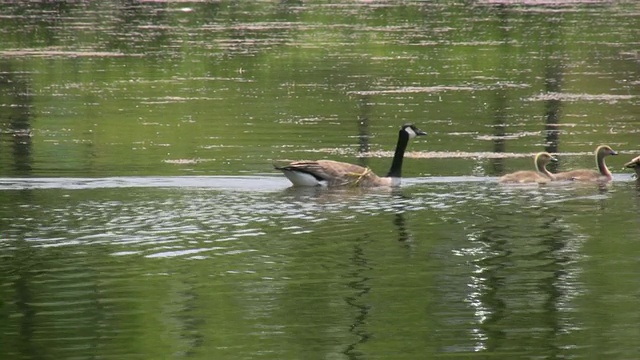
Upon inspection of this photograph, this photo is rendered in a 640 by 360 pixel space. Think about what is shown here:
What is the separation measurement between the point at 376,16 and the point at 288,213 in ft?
138

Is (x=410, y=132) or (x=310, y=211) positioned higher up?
(x=410, y=132)

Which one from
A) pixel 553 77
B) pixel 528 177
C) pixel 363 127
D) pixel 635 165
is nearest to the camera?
pixel 528 177

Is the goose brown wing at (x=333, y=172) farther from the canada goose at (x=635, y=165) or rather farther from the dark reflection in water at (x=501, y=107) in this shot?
the canada goose at (x=635, y=165)

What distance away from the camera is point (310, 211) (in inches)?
744

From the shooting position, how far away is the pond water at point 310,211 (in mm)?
12250

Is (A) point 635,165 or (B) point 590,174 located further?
(A) point 635,165

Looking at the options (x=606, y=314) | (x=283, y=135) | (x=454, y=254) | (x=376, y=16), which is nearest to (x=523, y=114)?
(x=283, y=135)

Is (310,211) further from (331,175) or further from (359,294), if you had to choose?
(359,294)

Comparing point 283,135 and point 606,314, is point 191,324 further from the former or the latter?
point 283,135

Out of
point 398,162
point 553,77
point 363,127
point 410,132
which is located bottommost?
point 363,127

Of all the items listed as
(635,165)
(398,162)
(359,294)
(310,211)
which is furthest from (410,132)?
(359,294)

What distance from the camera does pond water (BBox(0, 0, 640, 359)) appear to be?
12.2 meters

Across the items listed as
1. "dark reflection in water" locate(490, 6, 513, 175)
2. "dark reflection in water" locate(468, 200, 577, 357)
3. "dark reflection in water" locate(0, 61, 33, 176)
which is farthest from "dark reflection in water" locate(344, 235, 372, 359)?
"dark reflection in water" locate(0, 61, 33, 176)

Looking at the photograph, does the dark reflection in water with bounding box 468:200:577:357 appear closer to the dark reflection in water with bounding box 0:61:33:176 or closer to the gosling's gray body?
the gosling's gray body
